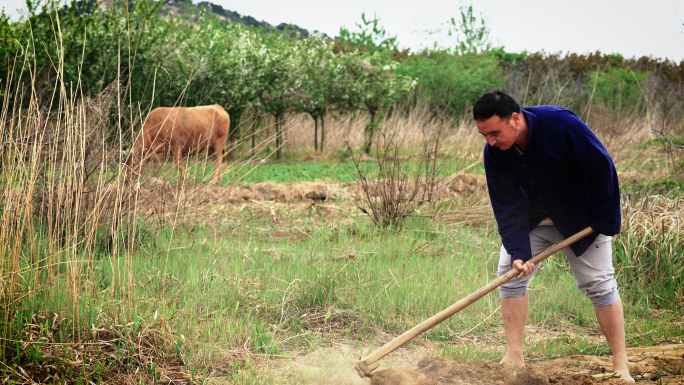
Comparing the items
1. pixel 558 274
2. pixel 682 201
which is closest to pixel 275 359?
pixel 558 274

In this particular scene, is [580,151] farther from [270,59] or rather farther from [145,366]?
[270,59]

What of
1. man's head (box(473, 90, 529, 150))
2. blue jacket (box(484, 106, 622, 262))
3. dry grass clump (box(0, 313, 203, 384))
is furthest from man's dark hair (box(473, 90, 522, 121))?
dry grass clump (box(0, 313, 203, 384))

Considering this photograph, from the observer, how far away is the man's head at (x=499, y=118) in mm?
2859

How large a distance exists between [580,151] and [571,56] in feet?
60.6

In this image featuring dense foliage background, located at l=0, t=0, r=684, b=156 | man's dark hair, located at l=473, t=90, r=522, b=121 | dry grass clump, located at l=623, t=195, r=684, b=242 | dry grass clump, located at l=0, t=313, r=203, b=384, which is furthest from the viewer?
dense foliage background, located at l=0, t=0, r=684, b=156

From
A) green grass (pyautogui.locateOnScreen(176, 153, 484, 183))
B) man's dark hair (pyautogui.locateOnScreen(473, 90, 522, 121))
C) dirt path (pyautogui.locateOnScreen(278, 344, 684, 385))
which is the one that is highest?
man's dark hair (pyautogui.locateOnScreen(473, 90, 522, 121))

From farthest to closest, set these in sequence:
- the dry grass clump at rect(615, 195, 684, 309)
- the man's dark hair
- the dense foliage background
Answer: the dense foliage background < the dry grass clump at rect(615, 195, 684, 309) < the man's dark hair

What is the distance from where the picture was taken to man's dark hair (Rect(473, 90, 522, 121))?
9.37ft

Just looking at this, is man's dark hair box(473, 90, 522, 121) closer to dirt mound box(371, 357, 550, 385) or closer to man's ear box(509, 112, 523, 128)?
man's ear box(509, 112, 523, 128)

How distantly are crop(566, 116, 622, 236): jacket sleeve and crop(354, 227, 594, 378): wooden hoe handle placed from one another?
0.09m

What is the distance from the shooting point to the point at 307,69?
13656 mm

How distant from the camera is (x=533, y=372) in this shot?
3.05 meters

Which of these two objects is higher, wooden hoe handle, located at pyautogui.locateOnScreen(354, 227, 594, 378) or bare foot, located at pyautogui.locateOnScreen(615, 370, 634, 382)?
wooden hoe handle, located at pyautogui.locateOnScreen(354, 227, 594, 378)

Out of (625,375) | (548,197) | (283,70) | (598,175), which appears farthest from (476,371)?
(283,70)
